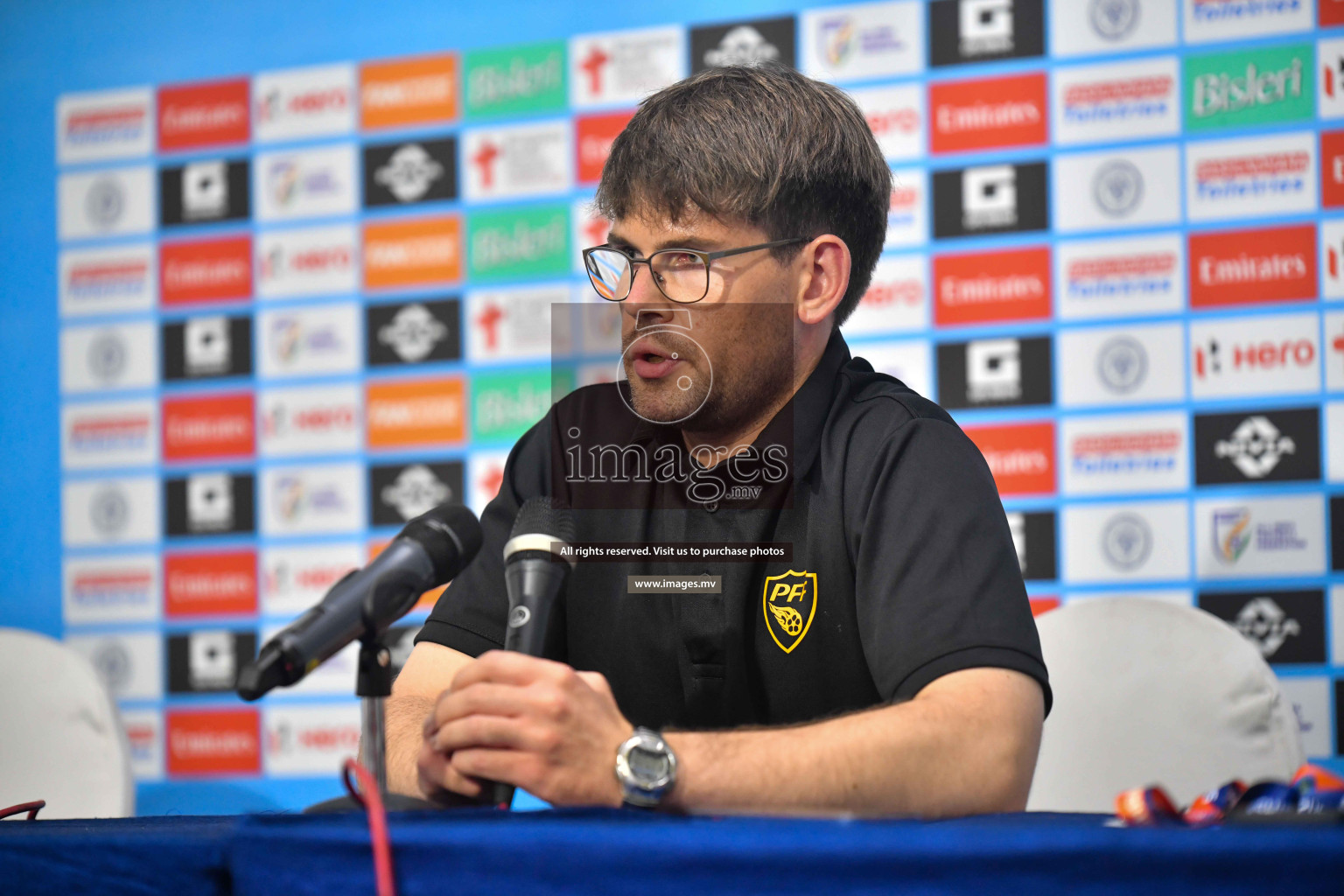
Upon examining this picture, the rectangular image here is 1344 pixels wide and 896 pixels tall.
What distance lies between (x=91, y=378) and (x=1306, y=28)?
3.26m

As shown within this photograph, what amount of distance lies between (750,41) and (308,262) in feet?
4.41

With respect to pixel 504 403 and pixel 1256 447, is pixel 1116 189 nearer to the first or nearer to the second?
pixel 1256 447

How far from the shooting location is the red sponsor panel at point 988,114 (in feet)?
8.16

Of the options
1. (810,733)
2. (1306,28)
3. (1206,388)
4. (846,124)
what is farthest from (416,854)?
(1306,28)

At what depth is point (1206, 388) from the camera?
2373 mm

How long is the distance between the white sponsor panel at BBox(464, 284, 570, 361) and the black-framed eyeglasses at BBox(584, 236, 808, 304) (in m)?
1.55

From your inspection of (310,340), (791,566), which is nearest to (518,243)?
(310,340)

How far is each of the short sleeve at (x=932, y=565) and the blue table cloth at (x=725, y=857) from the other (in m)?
0.26

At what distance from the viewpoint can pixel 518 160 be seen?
2.80 meters

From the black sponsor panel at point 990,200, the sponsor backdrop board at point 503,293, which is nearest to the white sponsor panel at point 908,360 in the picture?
the sponsor backdrop board at point 503,293

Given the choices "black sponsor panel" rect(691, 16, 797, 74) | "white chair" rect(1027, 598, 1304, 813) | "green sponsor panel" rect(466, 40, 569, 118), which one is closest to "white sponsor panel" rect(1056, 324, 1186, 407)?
"white chair" rect(1027, 598, 1304, 813)

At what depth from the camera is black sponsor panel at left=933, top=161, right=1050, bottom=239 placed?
8.14 ft

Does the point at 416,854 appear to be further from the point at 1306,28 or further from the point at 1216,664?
the point at 1306,28

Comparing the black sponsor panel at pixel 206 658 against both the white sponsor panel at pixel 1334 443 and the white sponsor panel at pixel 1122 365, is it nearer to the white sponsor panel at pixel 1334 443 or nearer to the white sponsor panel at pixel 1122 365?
the white sponsor panel at pixel 1122 365
